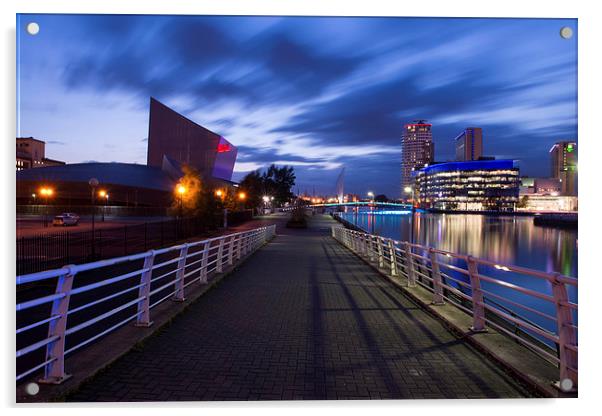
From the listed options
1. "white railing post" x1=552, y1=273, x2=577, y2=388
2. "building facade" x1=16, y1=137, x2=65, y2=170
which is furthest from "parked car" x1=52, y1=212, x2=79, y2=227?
"white railing post" x1=552, y1=273, x2=577, y2=388

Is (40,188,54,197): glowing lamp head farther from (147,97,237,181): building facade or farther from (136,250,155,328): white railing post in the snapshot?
(136,250,155,328): white railing post

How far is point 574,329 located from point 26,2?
5674 millimetres

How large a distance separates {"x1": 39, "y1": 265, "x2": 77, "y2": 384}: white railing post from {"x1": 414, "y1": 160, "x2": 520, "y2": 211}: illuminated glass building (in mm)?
43468

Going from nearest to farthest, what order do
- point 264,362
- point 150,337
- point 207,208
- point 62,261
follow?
point 264,362 < point 150,337 < point 62,261 < point 207,208

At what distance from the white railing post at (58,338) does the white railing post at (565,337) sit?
4.20 metres

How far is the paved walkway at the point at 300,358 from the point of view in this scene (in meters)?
3.67

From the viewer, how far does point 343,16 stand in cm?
395

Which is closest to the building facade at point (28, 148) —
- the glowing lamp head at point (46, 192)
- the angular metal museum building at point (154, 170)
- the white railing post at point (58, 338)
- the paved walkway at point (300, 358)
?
the white railing post at point (58, 338)

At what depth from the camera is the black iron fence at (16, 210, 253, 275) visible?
12.9 metres

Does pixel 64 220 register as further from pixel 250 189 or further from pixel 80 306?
pixel 250 189

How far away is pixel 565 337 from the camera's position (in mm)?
3631

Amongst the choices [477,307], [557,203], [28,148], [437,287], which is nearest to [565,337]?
[477,307]

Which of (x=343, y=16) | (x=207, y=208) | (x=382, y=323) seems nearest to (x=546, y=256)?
(x=207, y=208)

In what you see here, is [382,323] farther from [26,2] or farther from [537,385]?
[26,2]
